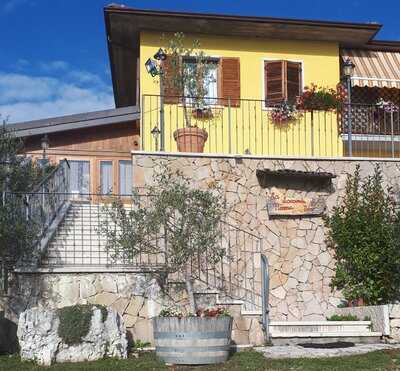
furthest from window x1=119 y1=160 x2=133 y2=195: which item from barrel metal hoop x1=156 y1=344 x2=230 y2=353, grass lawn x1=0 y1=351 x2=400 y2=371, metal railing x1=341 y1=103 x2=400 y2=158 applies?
barrel metal hoop x1=156 y1=344 x2=230 y2=353

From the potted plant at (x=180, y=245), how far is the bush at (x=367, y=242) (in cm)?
361

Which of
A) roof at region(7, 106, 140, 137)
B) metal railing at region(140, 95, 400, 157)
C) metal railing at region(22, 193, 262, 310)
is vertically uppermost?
roof at region(7, 106, 140, 137)

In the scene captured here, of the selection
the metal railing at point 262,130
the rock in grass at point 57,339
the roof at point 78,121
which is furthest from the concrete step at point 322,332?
the roof at point 78,121

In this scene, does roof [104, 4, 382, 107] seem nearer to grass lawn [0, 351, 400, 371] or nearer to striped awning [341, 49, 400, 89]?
striped awning [341, 49, 400, 89]

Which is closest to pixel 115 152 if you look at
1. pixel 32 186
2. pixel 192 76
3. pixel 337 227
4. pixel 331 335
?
pixel 192 76

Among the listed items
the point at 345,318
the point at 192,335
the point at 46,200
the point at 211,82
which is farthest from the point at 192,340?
the point at 211,82

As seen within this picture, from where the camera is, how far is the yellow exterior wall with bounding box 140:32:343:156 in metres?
17.4

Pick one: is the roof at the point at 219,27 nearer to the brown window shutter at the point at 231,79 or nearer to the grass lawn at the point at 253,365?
the brown window shutter at the point at 231,79

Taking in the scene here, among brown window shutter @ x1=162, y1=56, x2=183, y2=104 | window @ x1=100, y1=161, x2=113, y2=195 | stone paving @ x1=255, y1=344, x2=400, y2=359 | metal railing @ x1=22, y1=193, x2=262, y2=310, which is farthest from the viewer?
window @ x1=100, y1=161, x2=113, y2=195

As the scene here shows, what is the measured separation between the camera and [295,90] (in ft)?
60.4

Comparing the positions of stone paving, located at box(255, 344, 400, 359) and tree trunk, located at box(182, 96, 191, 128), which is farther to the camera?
tree trunk, located at box(182, 96, 191, 128)

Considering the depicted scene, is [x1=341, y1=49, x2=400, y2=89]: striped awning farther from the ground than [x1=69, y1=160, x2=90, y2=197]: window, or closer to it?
farther from the ground

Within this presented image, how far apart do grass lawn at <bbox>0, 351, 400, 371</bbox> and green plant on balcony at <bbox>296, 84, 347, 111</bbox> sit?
882 centimetres

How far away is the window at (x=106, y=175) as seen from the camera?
2022 cm
